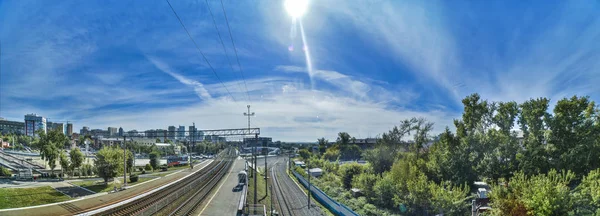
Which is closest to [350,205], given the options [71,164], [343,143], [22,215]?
[22,215]

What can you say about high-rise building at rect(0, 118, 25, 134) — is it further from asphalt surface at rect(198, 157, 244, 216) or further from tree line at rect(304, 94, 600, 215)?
tree line at rect(304, 94, 600, 215)

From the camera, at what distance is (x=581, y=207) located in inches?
727

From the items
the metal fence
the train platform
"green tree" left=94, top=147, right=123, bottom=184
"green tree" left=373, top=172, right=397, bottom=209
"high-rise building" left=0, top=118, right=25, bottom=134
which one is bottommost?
the metal fence

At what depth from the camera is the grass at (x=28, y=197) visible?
20391mm

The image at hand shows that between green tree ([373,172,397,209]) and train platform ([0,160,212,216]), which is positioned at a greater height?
train platform ([0,160,212,216])

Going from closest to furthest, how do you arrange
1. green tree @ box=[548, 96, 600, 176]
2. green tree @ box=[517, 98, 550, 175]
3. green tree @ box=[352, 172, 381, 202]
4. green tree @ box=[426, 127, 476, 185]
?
green tree @ box=[548, 96, 600, 176] → green tree @ box=[517, 98, 550, 175] → green tree @ box=[426, 127, 476, 185] → green tree @ box=[352, 172, 381, 202]

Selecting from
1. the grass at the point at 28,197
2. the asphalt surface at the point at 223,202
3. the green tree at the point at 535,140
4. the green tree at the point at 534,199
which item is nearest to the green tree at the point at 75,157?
the grass at the point at 28,197

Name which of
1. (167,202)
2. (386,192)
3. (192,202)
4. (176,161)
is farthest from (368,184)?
(176,161)

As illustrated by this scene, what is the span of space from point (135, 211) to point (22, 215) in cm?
654

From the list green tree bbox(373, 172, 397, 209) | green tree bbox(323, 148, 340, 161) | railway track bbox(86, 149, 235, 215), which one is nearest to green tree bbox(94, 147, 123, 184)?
railway track bbox(86, 149, 235, 215)

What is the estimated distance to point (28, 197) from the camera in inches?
889

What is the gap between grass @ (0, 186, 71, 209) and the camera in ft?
66.9

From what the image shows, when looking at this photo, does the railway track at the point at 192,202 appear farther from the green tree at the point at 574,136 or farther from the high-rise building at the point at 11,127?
the high-rise building at the point at 11,127

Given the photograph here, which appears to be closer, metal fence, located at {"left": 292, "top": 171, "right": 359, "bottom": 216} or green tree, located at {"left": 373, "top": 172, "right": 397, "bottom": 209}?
metal fence, located at {"left": 292, "top": 171, "right": 359, "bottom": 216}
